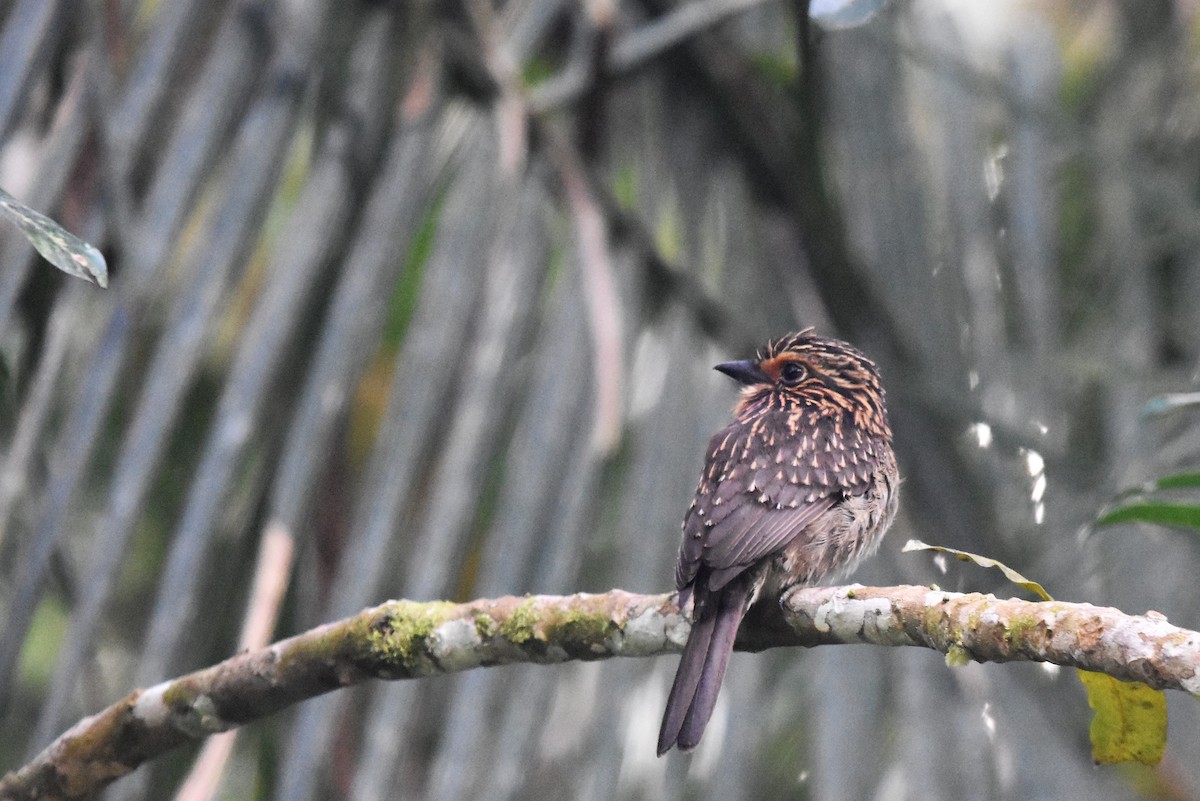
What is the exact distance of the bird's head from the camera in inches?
136

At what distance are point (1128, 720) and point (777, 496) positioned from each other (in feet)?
3.33

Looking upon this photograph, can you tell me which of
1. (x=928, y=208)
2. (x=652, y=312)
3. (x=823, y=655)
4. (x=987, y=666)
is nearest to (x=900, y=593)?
(x=823, y=655)

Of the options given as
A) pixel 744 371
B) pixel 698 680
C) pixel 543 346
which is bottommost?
pixel 698 680

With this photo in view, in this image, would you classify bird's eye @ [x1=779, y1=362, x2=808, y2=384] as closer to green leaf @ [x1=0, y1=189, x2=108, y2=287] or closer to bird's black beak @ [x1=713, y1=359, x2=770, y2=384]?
bird's black beak @ [x1=713, y1=359, x2=770, y2=384]

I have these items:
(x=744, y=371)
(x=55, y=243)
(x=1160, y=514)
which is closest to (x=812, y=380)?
(x=744, y=371)

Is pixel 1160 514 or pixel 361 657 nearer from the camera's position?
pixel 1160 514

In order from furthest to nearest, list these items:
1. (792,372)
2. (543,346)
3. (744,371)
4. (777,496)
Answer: (792,372) → (744,371) → (543,346) → (777,496)

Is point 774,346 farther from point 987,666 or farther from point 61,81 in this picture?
point 61,81

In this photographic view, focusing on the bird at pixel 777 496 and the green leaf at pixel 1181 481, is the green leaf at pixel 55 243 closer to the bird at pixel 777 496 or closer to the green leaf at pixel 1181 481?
the bird at pixel 777 496

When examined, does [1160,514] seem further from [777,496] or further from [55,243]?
[55,243]

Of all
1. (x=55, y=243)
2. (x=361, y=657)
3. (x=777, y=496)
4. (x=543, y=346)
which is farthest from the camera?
(x=543, y=346)

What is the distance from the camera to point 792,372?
140 inches

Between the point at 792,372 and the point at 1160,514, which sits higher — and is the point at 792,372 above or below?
above

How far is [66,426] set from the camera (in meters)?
2.59
